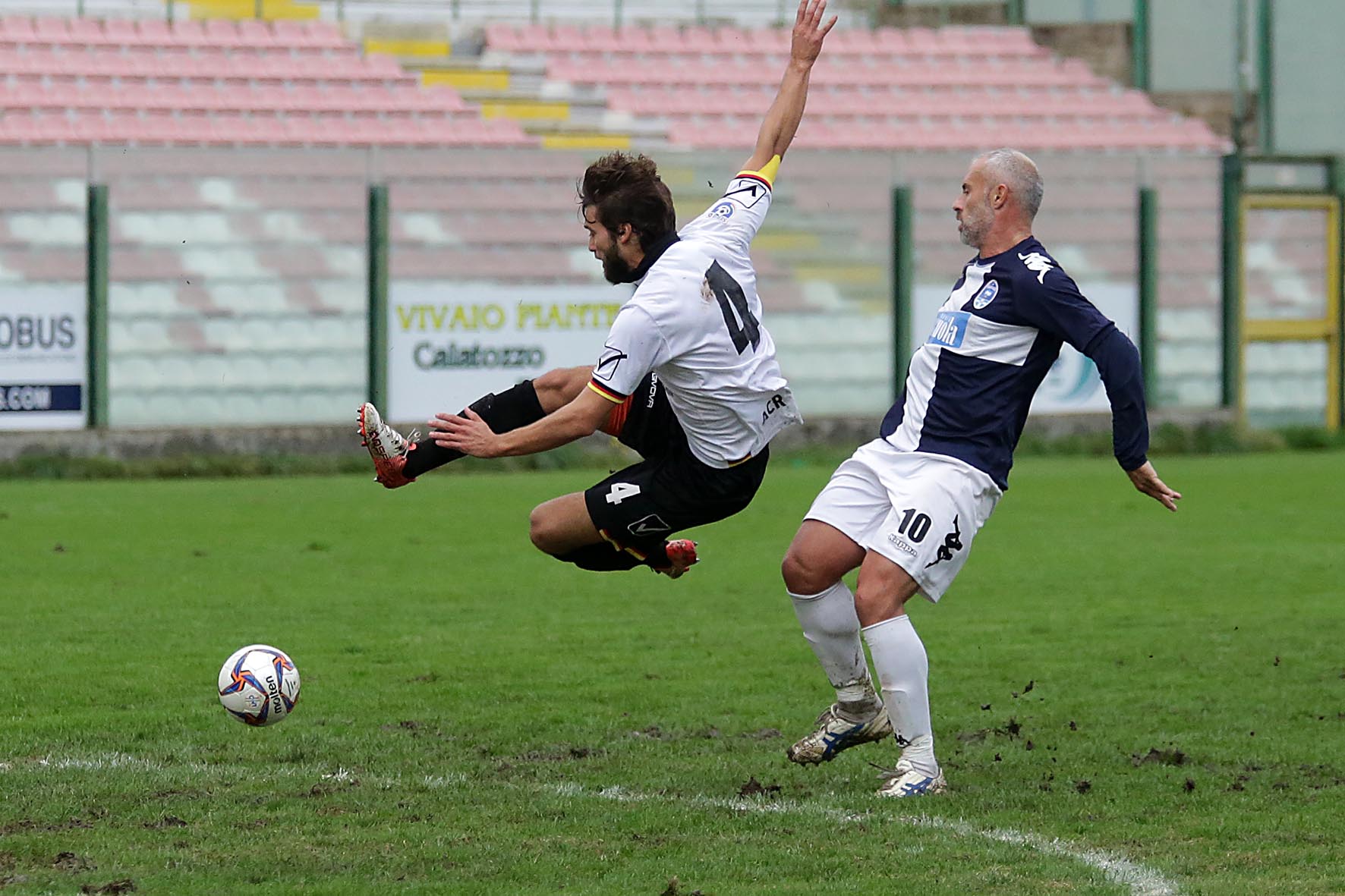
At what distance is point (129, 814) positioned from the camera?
232 inches

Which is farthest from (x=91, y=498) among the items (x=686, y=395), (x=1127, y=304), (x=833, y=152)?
(x=1127, y=304)

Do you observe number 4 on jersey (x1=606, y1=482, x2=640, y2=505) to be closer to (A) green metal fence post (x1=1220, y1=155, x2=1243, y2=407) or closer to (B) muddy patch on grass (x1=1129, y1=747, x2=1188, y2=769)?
(B) muddy patch on grass (x1=1129, y1=747, x2=1188, y2=769)

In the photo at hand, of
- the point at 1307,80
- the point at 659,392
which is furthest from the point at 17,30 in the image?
the point at 659,392

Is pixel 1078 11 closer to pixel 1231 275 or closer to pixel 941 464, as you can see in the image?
pixel 1231 275

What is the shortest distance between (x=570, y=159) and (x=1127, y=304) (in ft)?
24.1

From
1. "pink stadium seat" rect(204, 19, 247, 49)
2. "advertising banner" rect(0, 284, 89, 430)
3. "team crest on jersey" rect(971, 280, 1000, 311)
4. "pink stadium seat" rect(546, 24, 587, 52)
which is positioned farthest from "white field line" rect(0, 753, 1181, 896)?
"pink stadium seat" rect(546, 24, 587, 52)

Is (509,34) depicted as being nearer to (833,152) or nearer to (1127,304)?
(833,152)

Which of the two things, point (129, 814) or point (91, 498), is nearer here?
point (129, 814)

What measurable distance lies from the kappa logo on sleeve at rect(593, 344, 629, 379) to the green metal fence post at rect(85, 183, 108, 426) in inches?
603

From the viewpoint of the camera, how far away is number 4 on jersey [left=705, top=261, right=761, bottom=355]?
21.4 ft

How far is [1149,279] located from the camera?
80.8 feet

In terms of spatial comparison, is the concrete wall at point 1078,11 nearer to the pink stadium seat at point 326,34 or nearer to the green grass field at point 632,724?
the pink stadium seat at point 326,34

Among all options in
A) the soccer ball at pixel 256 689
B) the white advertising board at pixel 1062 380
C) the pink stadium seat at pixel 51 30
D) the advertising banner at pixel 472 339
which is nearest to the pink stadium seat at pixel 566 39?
the advertising banner at pixel 472 339

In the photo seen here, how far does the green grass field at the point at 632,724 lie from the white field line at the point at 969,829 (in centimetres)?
2
